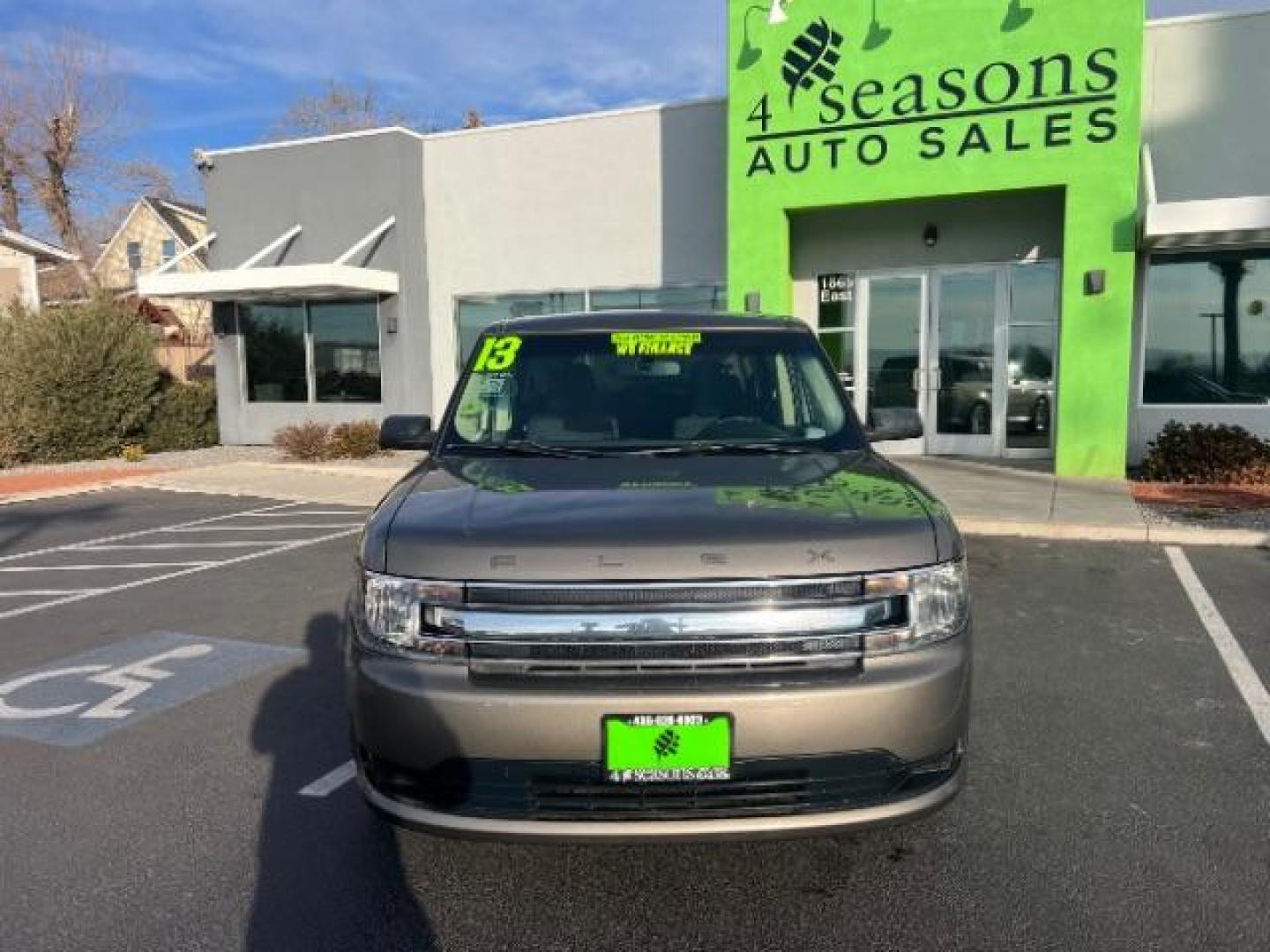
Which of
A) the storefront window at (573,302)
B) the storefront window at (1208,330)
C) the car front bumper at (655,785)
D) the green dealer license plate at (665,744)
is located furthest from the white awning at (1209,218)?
the green dealer license plate at (665,744)

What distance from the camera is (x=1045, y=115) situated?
11.1 metres

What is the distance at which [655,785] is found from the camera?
249 centimetres

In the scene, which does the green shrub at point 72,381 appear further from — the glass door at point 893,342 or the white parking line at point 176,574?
the glass door at point 893,342

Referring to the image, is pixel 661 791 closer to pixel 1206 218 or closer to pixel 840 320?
pixel 1206 218

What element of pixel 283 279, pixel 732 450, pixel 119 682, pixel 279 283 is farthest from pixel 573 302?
pixel 732 450

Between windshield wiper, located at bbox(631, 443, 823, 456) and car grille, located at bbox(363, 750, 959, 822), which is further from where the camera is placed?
windshield wiper, located at bbox(631, 443, 823, 456)

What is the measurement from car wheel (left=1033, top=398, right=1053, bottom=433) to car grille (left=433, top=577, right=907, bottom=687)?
11879 millimetres

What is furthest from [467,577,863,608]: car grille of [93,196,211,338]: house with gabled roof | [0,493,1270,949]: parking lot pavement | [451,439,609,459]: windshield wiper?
[93,196,211,338]: house with gabled roof

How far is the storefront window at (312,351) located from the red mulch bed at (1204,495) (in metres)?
12.3

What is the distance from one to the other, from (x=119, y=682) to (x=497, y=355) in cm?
281

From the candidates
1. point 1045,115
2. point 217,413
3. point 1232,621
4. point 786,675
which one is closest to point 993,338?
point 1045,115

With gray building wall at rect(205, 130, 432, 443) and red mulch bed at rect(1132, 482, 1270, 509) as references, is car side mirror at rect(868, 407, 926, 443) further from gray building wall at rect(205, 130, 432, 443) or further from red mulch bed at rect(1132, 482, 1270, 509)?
gray building wall at rect(205, 130, 432, 443)

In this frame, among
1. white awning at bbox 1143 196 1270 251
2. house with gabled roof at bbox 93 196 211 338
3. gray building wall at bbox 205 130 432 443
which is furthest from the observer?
house with gabled roof at bbox 93 196 211 338

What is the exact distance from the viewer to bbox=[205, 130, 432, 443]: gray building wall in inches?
642
